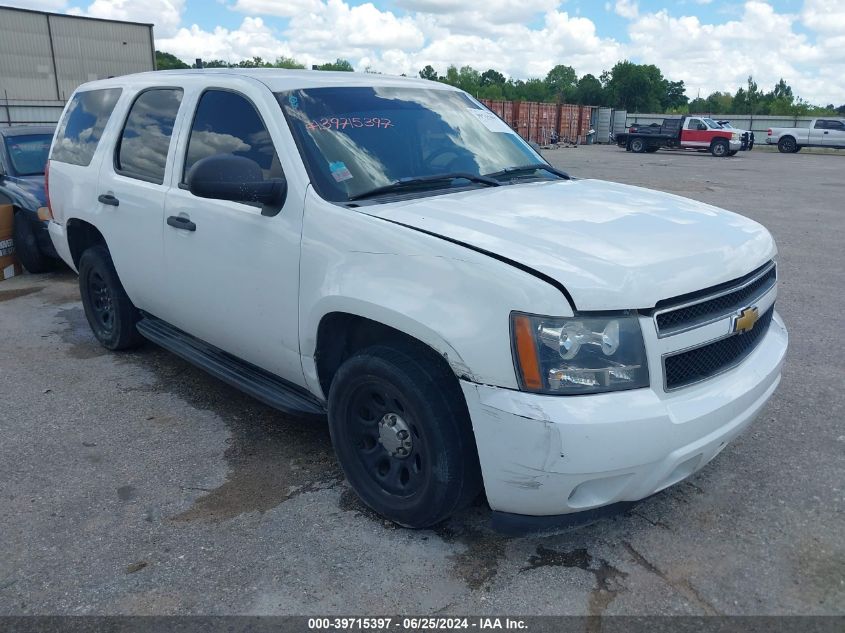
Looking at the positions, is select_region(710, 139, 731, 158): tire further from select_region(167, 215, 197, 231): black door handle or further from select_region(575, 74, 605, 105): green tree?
select_region(575, 74, 605, 105): green tree

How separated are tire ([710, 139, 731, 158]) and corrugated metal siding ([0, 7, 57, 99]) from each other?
3337cm

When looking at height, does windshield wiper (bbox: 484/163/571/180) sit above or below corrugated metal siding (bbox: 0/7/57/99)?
below

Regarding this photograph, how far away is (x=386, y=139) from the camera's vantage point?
362 centimetres

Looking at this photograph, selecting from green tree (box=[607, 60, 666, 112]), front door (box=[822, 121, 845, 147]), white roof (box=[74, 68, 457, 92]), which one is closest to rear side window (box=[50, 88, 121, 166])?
white roof (box=[74, 68, 457, 92])

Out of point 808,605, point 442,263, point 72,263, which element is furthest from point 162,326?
point 808,605

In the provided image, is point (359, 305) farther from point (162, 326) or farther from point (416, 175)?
point (162, 326)

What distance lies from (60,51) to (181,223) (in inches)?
1600

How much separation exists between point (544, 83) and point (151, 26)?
3019 inches

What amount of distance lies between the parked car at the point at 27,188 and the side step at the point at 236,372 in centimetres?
371

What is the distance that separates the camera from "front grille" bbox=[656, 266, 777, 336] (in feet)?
8.51

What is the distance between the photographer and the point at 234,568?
9.41 ft

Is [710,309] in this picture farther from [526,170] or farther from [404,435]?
[526,170]

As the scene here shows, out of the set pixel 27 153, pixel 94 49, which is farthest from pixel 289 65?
pixel 27 153

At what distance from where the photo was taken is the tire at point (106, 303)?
199 inches
